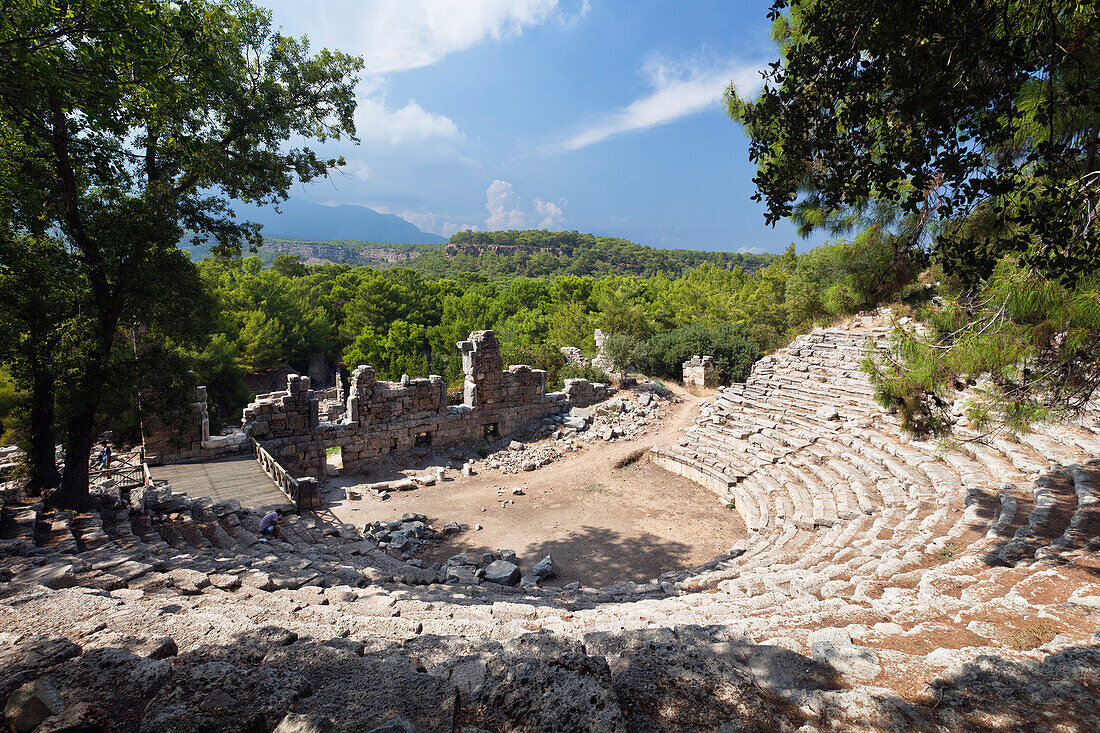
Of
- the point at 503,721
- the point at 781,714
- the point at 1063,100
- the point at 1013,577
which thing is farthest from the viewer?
the point at 1013,577

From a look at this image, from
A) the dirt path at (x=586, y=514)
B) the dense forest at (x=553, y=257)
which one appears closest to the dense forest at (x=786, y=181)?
the dirt path at (x=586, y=514)

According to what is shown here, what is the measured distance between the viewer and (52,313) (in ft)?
21.2

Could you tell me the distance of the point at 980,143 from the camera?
374 centimetres

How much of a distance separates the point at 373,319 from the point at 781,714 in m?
37.3

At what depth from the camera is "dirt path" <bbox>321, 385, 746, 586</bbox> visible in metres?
9.40

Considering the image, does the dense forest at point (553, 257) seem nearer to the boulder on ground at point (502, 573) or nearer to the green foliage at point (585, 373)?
the green foliage at point (585, 373)

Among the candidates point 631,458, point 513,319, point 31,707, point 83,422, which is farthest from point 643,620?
point 513,319

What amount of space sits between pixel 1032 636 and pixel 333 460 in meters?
15.2

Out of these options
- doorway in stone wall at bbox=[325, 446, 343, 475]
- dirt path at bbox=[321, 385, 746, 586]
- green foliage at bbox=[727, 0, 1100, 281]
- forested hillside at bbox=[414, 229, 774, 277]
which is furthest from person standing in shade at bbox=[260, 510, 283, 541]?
forested hillside at bbox=[414, 229, 774, 277]

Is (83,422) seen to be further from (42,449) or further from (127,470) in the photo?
(127,470)

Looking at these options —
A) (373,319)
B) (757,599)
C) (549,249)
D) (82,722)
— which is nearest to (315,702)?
(82,722)

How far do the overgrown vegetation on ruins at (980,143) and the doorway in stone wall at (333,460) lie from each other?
13.7 m

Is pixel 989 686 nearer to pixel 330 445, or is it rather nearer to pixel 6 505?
pixel 6 505

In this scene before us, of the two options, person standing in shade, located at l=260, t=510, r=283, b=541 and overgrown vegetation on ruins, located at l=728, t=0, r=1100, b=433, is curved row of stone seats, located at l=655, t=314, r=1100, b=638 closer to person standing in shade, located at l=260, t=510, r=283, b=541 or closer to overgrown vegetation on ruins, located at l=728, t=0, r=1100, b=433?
overgrown vegetation on ruins, located at l=728, t=0, r=1100, b=433
